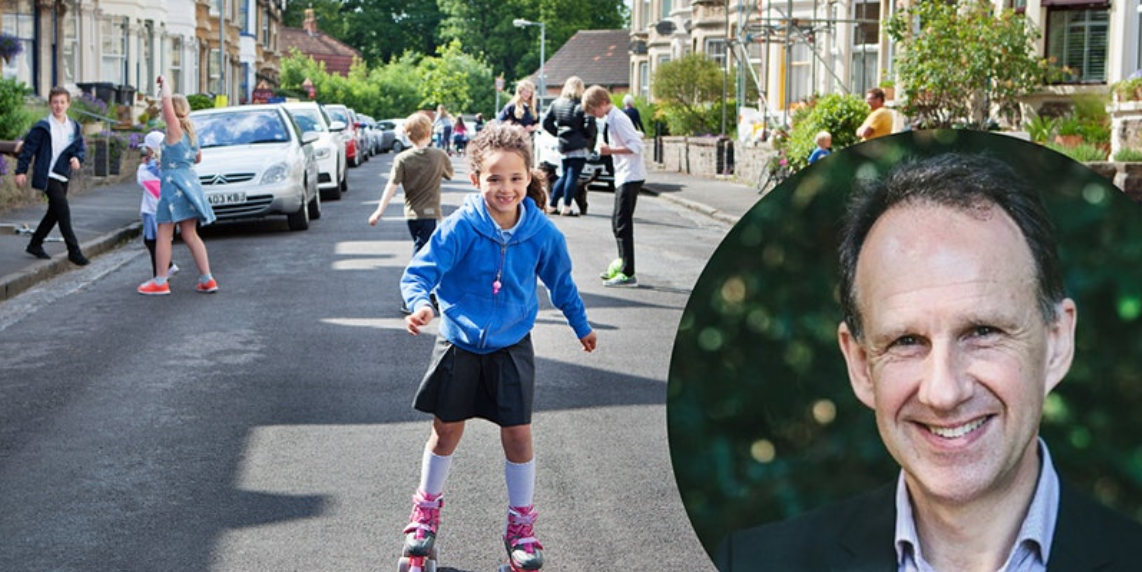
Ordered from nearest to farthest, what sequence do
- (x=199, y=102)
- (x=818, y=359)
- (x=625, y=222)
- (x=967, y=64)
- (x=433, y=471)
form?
1. (x=818, y=359)
2. (x=433, y=471)
3. (x=625, y=222)
4. (x=967, y=64)
5. (x=199, y=102)

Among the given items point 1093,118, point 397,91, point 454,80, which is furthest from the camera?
point 454,80

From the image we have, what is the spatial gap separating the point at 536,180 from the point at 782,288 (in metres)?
4.75

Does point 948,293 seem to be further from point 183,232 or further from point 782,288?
point 183,232

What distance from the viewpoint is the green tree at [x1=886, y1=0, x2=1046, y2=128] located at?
21078 millimetres

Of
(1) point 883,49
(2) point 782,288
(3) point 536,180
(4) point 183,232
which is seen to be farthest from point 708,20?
(2) point 782,288

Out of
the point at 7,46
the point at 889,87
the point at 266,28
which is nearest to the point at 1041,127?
the point at 889,87

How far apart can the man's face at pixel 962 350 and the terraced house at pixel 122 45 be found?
85.5 feet

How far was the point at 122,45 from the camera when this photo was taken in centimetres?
4234

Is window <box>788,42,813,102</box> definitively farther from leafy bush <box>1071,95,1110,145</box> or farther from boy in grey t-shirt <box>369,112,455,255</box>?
boy in grey t-shirt <box>369,112,455,255</box>

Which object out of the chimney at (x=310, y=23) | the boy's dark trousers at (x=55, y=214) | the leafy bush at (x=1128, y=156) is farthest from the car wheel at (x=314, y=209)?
the chimney at (x=310, y=23)

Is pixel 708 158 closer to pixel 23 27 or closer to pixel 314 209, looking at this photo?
pixel 23 27

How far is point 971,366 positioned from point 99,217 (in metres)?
21.8

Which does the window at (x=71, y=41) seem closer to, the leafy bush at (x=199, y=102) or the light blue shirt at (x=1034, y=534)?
the leafy bush at (x=199, y=102)

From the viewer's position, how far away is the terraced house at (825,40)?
68.1ft
